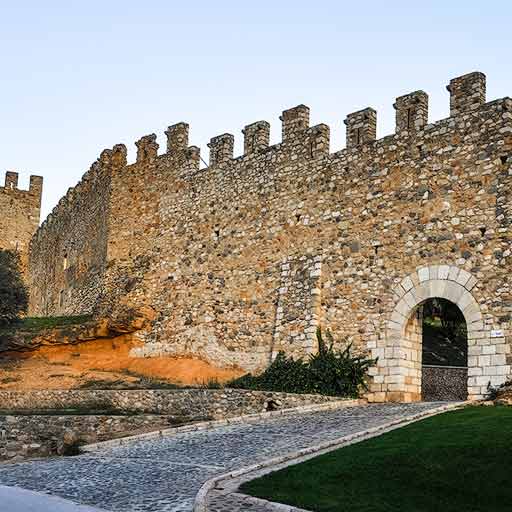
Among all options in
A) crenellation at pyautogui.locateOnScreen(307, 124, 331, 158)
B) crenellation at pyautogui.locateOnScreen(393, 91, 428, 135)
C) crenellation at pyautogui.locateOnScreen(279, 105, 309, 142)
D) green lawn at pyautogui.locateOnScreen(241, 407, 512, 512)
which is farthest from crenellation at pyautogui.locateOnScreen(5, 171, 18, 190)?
green lawn at pyautogui.locateOnScreen(241, 407, 512, 512)

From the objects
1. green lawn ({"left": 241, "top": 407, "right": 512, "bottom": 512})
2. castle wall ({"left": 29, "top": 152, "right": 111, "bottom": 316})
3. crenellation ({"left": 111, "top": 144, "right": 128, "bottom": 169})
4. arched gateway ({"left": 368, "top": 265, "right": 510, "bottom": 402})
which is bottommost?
green lawn ({"left": 241, "top": 407, "right": 512, "bottom": 512})

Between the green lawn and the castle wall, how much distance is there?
56.2 feet

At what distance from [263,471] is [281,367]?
8.76 meters

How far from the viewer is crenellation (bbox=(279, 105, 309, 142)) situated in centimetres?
2075

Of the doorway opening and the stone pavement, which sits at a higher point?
the doorway opening

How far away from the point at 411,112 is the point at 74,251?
16.8m

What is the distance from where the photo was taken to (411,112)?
1816cm

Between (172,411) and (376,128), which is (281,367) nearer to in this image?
(172,411)

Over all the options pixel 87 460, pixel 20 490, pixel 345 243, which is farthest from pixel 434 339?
pixel 20 490

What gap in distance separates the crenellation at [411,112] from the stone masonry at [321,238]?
0.10 ft

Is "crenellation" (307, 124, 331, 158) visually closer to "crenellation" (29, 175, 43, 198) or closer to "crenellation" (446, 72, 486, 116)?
"crenellation" (446, 72, 486, 116)

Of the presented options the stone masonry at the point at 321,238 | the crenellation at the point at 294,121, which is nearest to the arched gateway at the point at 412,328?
the stone masonry at the point at 321,238

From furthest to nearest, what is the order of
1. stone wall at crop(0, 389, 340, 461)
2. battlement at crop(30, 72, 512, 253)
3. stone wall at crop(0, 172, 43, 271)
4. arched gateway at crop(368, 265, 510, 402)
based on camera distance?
stone wall at crop(0, 172, 43, 271), battlement at crop(30, 72, 512, 253), arched gateway at crop(368, 265, 510, 402), stone wall at crop(0, 389, 340, 461)

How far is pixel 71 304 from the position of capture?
30.1 metres
